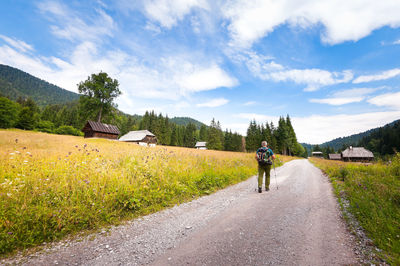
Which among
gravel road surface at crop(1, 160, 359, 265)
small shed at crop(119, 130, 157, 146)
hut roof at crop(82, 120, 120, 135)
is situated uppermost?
hut roof at crop(82, 120, 120, 135)

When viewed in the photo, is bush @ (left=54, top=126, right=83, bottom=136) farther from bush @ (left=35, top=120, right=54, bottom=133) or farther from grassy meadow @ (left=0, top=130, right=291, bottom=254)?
grassy meadow @ (left=0, top=130, right=291, bottom=254)

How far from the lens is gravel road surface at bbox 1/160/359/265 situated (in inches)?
110

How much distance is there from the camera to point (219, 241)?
3.35 meters

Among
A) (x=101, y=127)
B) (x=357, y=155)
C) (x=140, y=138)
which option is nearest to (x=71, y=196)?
(x=101, y=127)

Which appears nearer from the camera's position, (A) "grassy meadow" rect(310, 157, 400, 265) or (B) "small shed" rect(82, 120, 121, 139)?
(A) "grassy meadow" rect(310, 157, 400, 265)

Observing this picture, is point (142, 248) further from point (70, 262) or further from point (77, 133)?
point (77, 133)

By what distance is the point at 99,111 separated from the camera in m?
40.4

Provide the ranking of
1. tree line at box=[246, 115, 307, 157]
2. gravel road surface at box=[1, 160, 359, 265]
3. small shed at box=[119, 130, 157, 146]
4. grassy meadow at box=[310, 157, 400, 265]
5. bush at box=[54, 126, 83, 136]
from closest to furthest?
1. gravel road surface at box=[1, 160, 359, 265]
2. grassy meadow at box=[310, 157, 400, 265]
3. small shed at box=[119, 130, 157, 146]
4. tree line at box=[246, 115, 307, 157]
5. bush at box=[54, 126, 83, 136]

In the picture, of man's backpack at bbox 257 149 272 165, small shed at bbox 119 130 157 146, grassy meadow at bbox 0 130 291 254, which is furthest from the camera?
small shed at bbox 119 130 157 146

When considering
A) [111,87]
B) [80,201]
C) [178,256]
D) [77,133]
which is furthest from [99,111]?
[178,256]

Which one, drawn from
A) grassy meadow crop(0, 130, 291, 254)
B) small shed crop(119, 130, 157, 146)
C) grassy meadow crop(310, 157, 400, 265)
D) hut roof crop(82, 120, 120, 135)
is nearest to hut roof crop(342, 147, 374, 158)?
grassy meadow crop(310, 157, 400, 265)

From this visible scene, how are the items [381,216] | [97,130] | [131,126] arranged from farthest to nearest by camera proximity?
[131,126] < [97,130] < [381,216]

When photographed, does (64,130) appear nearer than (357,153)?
No

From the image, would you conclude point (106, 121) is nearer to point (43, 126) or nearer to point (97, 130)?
point (97, 130)
